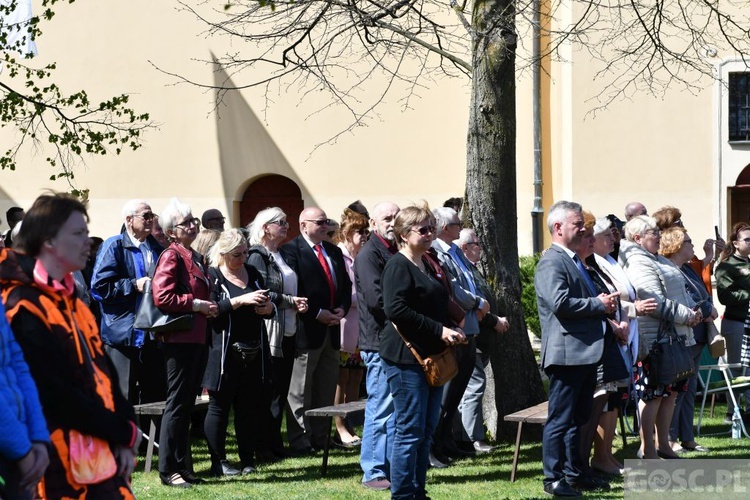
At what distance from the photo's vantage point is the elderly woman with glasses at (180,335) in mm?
7391

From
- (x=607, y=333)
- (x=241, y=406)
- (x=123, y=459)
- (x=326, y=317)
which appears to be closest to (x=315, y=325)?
(x=326, y=317)

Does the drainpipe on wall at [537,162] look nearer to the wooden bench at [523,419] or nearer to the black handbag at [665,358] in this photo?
the black handbag at [665,358]

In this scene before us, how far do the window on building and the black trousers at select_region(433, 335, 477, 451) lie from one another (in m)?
12.9

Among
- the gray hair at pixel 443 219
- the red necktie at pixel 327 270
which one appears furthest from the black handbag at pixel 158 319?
the gray hair at pixel 443 219

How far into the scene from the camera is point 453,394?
28.9ft

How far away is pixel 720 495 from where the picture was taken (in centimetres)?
686

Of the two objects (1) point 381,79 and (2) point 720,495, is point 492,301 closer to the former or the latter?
(2) point 720,495

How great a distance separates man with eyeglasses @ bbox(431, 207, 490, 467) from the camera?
28.1 feet

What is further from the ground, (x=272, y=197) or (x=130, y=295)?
(x=272, y=197)

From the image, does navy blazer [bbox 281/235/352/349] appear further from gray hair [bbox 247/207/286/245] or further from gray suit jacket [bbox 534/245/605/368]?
gray suit jacket [bbox 534/245/605/368]

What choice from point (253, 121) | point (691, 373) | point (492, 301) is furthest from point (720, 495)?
point (253, 121)

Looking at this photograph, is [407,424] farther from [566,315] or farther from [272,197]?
[272,197]

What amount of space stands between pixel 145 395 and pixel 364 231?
2370 mm

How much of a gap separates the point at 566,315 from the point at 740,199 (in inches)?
567
